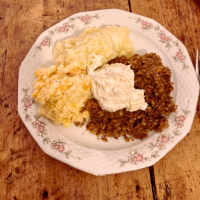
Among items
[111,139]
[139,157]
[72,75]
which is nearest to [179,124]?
[139,157]

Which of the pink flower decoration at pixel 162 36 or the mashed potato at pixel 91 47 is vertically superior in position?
the pink flower decoration at pixel 162 36

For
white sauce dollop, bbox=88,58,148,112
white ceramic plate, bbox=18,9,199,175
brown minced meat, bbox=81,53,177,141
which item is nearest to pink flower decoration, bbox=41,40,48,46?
white ceramic plate, bbox=18,9,199,175

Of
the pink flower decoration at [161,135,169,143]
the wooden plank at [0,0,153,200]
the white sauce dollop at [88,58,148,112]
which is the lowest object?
the wooden plank at [0,0,153,200]

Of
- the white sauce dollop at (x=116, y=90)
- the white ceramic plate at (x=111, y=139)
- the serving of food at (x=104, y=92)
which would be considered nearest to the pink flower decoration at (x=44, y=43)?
the white ceramic plate at (x=111, y=139)

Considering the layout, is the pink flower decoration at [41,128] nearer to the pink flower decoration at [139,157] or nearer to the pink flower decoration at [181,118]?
the pink flower decoration at [139,157]

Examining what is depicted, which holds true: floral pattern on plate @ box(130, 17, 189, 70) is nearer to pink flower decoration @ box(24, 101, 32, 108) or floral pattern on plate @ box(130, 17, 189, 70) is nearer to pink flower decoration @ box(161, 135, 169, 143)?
pink flower decoration @ box(161, 135, 169, 143)

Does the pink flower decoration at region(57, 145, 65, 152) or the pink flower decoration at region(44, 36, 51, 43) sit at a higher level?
the pink flower decoration at region(44, 36, 51, 43)

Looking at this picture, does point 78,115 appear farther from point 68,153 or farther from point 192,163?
point 192,163
